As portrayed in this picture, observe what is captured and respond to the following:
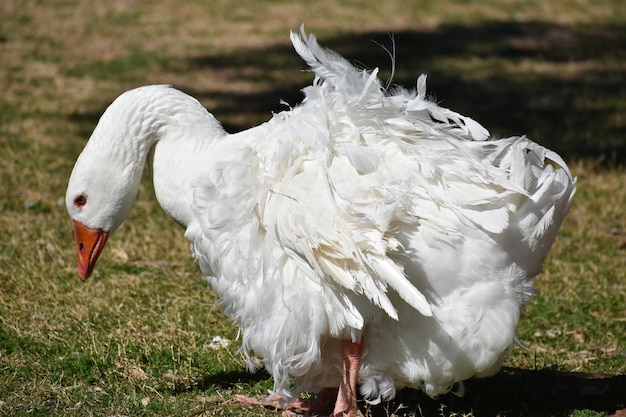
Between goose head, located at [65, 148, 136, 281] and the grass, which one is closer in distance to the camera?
goose head, located at [65, 148, 136, 281]

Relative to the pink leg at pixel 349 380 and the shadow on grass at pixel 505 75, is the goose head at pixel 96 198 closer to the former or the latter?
the pink leg at pixel 349 380

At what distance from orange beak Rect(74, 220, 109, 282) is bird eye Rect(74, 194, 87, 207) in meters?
0.11

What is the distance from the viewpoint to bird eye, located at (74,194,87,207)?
4275mm

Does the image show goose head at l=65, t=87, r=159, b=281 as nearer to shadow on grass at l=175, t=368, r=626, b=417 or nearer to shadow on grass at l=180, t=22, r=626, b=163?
shadow on grass at l=175, t=368, r=626, b=417

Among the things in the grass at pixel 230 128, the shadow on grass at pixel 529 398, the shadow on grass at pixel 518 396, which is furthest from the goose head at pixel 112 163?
the shadow on grass at pixel 529 398

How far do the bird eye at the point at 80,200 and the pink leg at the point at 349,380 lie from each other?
1.43 m

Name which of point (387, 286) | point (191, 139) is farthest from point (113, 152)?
point (387, 286)

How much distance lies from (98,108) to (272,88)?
7.68 ft

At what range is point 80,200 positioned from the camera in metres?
4.29

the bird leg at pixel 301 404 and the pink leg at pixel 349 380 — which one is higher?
the pink leg at pixel 349 380

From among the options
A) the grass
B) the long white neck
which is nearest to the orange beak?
the long white neck

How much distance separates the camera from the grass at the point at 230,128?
4664mm

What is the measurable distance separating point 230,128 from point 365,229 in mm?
6235

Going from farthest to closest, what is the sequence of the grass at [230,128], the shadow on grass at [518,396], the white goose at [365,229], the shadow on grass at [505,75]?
1. the shadow on grass at [505,75]
2. the grass at [230,128]
3. the shadow on grass at [518,396]
4. the white goose at [365,229]
